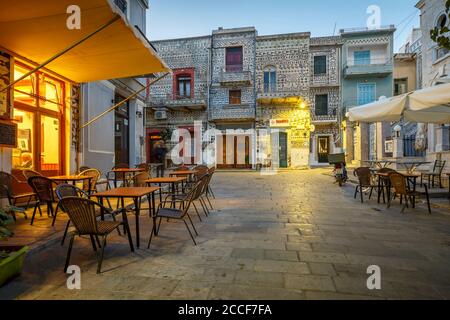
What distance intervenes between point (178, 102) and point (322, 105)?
11.8m

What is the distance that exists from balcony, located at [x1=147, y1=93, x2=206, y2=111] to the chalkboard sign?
15310 mm

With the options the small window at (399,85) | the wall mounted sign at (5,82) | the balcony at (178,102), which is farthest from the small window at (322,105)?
the wall mounted sign at (5,82)

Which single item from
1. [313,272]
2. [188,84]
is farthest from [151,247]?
[188,84]

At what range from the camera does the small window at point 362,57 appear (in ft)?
70.5

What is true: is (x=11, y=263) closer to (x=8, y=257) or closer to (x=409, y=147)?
(x=8, y=257)

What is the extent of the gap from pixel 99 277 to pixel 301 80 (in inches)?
796

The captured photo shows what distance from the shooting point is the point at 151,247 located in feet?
11.2

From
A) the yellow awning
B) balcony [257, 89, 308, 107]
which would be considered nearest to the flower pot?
the yellow awning

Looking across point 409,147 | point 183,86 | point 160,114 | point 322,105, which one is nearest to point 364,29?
point 322,105

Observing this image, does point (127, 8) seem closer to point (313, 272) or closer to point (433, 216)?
point (313, 272)

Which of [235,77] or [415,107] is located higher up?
[235,77]

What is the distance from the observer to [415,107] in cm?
488

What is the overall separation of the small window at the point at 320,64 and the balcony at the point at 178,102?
9617 millimetres

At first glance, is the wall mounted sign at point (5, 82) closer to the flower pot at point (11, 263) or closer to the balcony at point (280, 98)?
the flower pot at point (11, 263)
